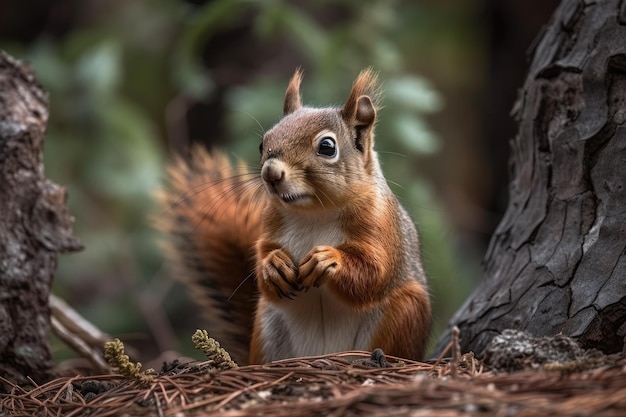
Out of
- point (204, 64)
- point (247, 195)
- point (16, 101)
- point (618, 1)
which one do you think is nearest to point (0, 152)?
point (16, 101)

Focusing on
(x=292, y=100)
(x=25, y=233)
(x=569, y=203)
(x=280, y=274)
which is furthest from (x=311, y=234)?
(x=25, y=233)

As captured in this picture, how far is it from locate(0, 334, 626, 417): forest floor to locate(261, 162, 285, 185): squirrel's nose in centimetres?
53

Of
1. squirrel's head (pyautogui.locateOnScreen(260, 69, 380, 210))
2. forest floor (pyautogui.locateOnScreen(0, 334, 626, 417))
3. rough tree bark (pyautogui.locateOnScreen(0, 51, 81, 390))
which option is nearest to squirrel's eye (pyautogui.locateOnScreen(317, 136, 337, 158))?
squirrel's head (pyautogui.locateOnScreen(260, 69, 380, 210))

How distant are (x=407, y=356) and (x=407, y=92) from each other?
2.05 meters

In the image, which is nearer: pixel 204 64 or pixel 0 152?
pixel 0 152

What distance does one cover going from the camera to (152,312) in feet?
16.9

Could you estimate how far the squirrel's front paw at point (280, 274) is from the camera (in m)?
2.66

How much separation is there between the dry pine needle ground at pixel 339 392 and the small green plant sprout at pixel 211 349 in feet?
0.18

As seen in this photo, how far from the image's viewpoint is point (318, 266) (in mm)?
2572

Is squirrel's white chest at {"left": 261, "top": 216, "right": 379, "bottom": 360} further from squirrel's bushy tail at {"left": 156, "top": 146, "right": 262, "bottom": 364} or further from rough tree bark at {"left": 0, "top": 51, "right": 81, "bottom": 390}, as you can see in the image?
rough tree bark at {"left": 0, "top": 51, "right": 81, "bottom": 390}

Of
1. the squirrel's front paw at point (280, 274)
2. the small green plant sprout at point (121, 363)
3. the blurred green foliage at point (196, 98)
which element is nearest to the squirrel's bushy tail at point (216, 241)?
the blurred green foliage at point (196, 98)

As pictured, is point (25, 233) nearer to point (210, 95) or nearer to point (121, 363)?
point (121, 363)

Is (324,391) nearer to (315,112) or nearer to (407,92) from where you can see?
(315,112)

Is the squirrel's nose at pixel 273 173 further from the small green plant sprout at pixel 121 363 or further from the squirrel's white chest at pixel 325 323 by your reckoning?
the small green plant sprout at pixel 121 363
